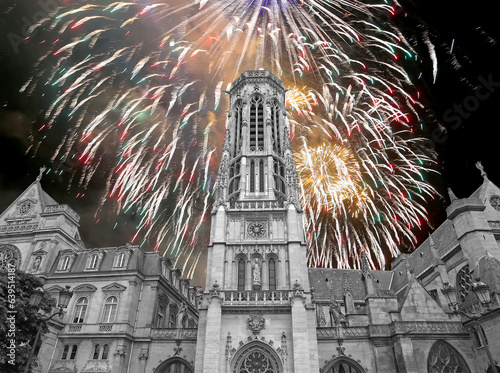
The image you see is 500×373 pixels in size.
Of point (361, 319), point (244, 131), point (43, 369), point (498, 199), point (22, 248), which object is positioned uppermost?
point (244, 131)

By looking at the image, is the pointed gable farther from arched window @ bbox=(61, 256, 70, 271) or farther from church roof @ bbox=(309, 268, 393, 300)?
church roof @ bbox=(309, 268, 393, 300)

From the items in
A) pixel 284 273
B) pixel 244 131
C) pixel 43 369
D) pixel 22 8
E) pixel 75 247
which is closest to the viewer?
pixel 22 8

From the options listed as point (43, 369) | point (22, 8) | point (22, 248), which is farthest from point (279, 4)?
point (43, 369)

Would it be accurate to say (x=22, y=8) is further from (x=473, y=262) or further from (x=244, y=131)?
(x=473, y=262)

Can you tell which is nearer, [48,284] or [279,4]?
[279,4]

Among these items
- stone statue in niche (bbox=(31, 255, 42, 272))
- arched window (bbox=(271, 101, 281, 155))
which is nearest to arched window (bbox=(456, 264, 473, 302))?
arched window (bbox=(271, 101, 281, 155))

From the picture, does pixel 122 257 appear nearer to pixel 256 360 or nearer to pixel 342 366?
pixel 256 360

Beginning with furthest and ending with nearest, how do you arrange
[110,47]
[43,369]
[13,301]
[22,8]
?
[43,369] → [110,47] → [22,8] → [13,301]

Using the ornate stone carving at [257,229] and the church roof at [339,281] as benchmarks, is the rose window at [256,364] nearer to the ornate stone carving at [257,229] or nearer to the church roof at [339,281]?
the ornate stone carving at [257,229]

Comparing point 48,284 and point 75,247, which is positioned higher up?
→ point 75,247
